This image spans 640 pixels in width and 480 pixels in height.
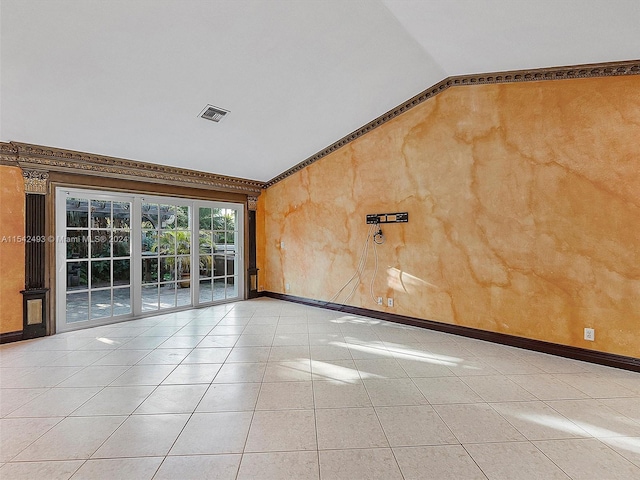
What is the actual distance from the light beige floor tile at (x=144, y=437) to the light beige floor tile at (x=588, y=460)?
2.36 metres

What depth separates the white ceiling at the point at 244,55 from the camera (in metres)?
2.45

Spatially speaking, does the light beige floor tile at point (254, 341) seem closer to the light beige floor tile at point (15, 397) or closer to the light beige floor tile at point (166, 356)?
the light beige floor tile at point (166, 356)

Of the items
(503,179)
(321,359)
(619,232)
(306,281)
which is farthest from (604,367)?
(306,281)

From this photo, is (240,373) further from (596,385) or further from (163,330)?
(596,385)

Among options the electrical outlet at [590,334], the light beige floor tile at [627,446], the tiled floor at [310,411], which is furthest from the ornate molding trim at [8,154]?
the electrical outlet at [590,334]

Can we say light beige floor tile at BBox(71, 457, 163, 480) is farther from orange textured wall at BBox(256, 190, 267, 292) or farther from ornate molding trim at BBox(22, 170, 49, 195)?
orange textured wall at BBox(256, 190, 267, 292)

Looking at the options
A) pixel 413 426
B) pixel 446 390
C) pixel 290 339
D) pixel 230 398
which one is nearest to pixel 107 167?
pixel 290 339

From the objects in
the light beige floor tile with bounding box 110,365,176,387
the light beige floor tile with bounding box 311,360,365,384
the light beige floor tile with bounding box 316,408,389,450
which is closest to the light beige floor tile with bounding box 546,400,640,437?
the light beige floor tile with bounding box 316,408,389,450

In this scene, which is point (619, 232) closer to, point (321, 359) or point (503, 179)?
point (503, 179)

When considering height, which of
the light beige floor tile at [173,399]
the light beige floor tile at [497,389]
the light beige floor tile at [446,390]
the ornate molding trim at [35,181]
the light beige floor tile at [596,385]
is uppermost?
the ornate molding trim at [35,181]

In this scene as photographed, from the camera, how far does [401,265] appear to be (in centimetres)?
453

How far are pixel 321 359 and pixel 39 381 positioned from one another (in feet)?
8.70

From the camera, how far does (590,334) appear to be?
123 inches

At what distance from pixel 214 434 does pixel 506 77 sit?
467cm
